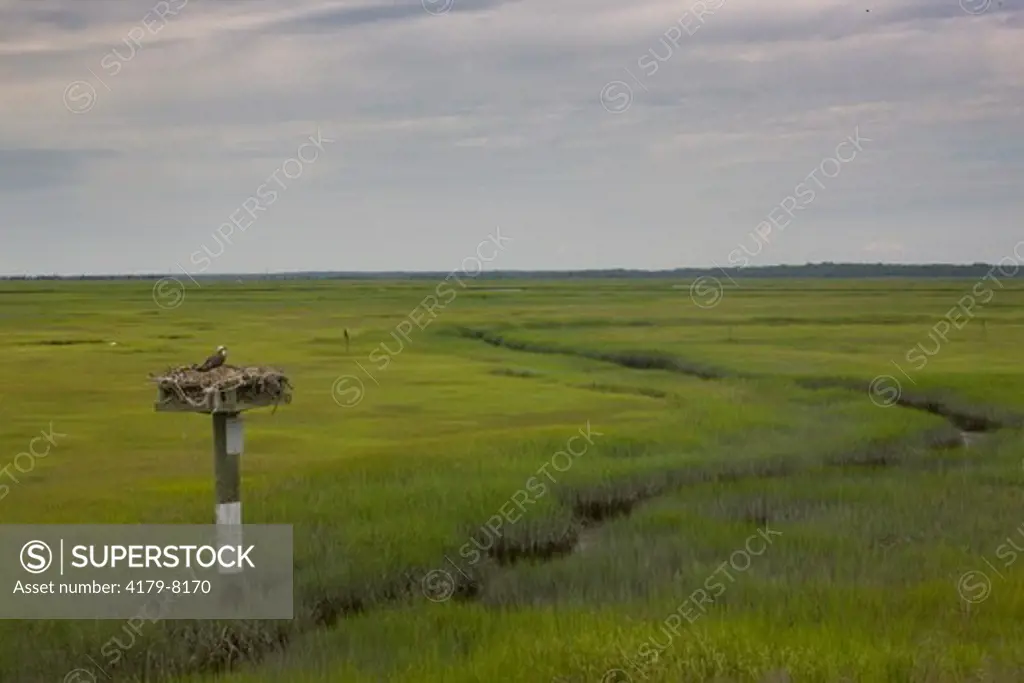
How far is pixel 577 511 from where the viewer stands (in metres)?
17.7

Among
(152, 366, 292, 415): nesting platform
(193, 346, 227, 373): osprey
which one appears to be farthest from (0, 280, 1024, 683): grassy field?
(193, 346, 227, 373): osprey

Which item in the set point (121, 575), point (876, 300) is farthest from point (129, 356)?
point (876, 300)

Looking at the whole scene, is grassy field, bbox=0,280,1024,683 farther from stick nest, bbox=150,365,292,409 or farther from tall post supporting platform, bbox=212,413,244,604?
stick nest, bbox=150,365,292,409

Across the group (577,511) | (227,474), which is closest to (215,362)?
(227,474)

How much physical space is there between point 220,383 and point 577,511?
8.02 m

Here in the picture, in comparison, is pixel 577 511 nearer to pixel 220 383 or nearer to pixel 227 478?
pixel 227 478

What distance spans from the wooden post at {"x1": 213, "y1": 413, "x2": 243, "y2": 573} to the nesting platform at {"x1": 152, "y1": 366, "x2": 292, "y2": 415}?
20 cm

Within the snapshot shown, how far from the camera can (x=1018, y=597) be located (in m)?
11.6

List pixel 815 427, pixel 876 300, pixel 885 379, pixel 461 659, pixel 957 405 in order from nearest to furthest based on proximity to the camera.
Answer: pixel 461 659 < pixel 815 427 < pixel 957 405 < pixel 885 379 < pixel 876 300

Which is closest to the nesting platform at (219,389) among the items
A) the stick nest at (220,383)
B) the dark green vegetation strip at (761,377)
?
the stick nest at (220,383)

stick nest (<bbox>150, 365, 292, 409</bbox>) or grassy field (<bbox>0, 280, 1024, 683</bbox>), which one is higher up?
stick nest (<bbox>150, 365, 292, 409</bbox>)

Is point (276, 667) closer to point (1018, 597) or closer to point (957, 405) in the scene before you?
point (1018, 597)

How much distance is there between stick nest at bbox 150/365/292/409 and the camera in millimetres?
11008

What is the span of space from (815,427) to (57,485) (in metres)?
16.0
